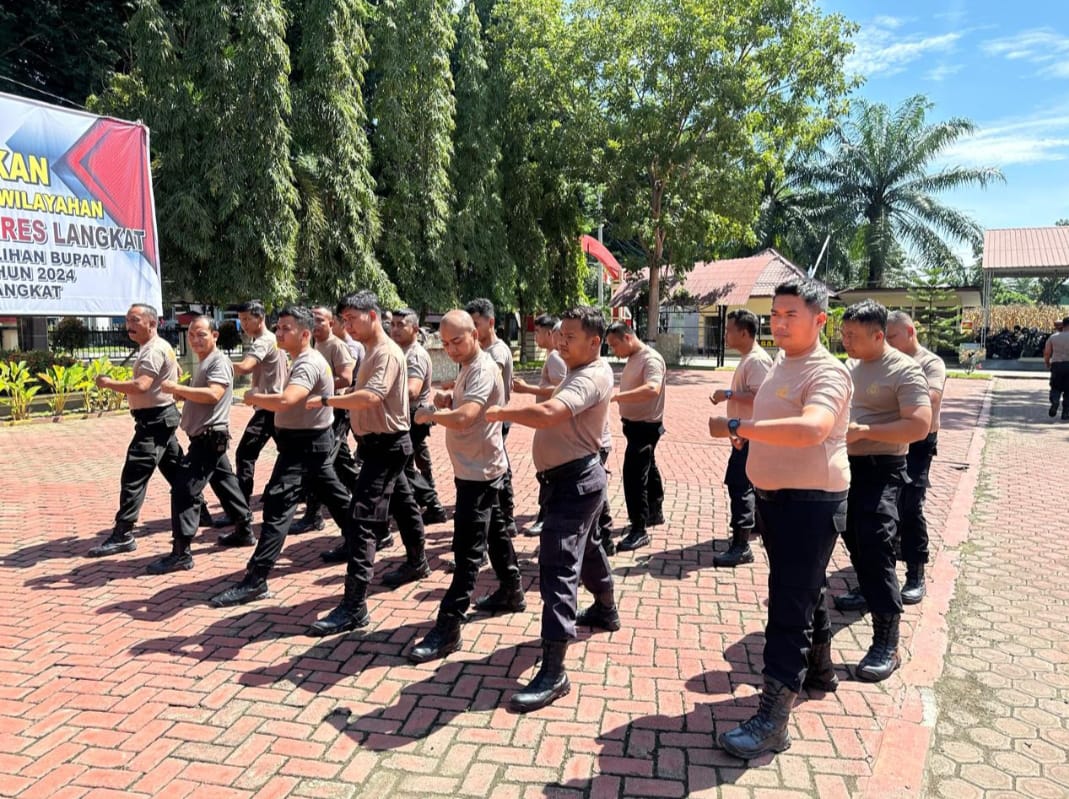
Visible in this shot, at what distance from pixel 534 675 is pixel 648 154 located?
63.3 feet

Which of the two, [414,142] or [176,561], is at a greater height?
[414,142]

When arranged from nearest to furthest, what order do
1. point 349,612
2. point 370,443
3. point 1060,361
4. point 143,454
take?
1. point 349,612
2. point 370,443
3. point 143,454
4. point 1060,361

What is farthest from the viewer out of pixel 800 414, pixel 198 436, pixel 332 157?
pixel 332 157

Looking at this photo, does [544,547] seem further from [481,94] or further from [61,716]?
[481,94]

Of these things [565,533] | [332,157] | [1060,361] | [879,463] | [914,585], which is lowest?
[914,585]

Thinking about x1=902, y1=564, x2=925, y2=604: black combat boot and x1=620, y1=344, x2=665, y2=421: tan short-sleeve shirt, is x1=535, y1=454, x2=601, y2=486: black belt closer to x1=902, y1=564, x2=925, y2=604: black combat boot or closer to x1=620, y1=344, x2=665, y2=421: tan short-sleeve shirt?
x1=620, y1=344, x2=665, y2=421: tan short-sleeve shirt

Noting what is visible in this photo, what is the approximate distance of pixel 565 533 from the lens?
3.41 m

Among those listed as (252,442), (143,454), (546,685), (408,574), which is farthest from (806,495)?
(252,442)

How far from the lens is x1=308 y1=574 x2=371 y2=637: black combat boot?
4.14 m

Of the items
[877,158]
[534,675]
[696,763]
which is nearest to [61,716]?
[534,675]

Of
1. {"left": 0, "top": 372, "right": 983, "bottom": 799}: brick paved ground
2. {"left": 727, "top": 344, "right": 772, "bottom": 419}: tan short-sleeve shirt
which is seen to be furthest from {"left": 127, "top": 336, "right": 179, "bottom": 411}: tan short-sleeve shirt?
{"left": 727, "top": 344, "right": 772, "bottom": 419}: tan short-sleeve shirt

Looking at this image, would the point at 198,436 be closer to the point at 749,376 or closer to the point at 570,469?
the point at 570,469

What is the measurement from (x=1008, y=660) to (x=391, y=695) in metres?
3.27

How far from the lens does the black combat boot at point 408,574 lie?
193 inches
